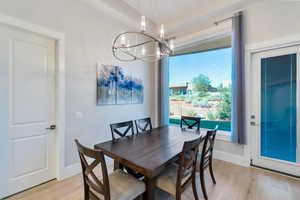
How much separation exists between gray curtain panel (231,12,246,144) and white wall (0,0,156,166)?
240cm

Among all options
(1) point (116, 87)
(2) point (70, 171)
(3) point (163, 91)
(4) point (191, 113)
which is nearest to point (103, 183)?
(2) point (70, 171)

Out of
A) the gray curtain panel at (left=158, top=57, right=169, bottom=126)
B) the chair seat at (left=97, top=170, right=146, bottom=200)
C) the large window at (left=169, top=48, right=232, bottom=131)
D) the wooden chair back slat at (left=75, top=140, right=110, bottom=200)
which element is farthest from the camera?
the gray curtain panel at (left=158, top=57, right=169, bottom=126)

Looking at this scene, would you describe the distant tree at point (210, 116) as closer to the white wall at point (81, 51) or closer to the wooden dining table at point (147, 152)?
the wooden dining table at point (147, 152)

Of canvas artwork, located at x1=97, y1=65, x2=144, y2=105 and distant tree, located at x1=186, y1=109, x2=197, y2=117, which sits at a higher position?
canvas artwork, located at x1=97, y1=65, x2=144, y2=105

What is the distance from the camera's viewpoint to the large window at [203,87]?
362 cm

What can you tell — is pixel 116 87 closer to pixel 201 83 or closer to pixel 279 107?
pixel 201 83

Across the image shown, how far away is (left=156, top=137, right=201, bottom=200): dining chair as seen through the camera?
58.4 inches

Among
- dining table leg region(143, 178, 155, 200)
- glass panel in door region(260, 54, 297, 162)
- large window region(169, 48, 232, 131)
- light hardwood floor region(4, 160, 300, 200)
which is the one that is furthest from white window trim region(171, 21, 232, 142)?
dining table leg region(143, 178, 155, 200)

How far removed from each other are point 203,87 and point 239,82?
1.13 meters

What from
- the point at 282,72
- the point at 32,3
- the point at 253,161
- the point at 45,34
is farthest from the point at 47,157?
the point at 282,72

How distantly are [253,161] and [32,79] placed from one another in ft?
13.5

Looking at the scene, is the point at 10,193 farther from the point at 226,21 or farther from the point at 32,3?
the point at 226,21

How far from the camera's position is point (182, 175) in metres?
1.51

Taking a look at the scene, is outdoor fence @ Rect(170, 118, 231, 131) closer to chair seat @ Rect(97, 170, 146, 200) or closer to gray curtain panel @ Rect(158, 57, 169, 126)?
gray curtain panel @ Rect(158, 57, 169, 126)
